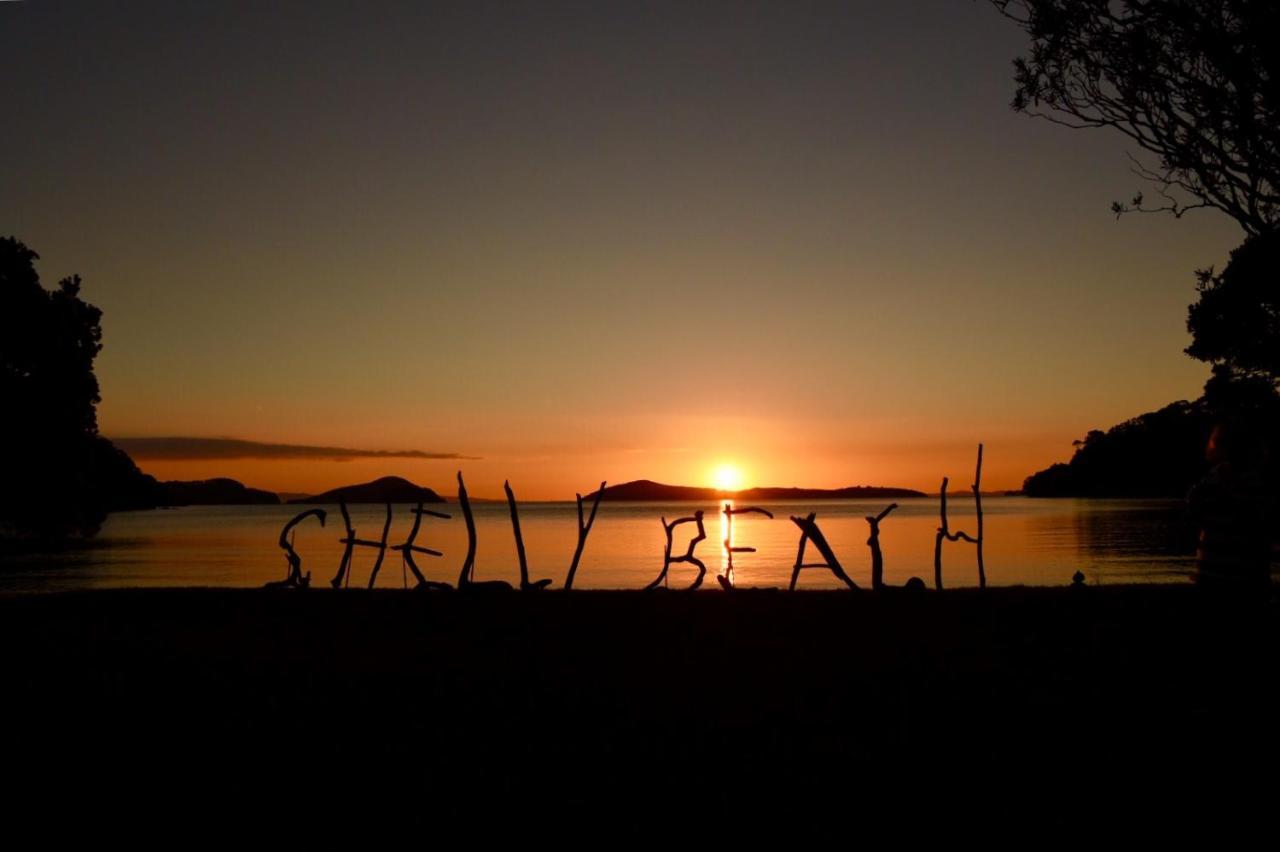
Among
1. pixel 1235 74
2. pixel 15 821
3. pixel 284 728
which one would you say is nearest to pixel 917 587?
pixel 1235 74

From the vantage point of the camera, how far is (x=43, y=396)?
35281 mm

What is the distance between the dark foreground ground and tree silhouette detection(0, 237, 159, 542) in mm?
23489

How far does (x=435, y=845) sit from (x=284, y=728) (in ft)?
10.8

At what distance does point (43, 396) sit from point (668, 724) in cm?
3337

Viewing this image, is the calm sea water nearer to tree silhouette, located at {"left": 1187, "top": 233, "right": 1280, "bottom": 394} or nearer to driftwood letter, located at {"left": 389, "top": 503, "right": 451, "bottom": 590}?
tree silhouette, located at {"left": 1187, "top": 233, "right": 1280, "bottom": 394}

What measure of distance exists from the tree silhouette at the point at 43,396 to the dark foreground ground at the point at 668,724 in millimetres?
23489

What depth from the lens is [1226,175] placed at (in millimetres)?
15570

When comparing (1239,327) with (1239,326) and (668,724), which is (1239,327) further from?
(668,724)

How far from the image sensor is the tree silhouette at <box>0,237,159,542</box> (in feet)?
114

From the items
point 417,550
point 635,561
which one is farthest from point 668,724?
point 635,561

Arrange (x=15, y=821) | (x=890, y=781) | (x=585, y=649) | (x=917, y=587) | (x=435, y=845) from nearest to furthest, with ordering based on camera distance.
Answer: (x=435, y=845)
(x=15, y=821)
(x=890, y=781)
(x=585, y=649)
(x=917, y=587)

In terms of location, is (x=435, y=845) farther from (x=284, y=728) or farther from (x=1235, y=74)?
(x=1235, y=74)

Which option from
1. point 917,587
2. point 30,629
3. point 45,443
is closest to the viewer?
point 30,629

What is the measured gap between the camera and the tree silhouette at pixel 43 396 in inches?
1373
